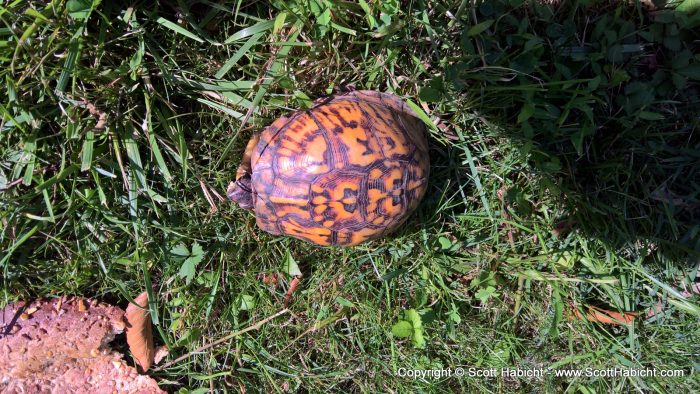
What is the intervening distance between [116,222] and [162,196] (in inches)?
8.6

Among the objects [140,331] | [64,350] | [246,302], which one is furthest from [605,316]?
[64,350]

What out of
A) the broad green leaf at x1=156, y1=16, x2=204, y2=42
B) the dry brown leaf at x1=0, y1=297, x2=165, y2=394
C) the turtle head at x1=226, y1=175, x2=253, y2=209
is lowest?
the dry brown leaf at x1=0, y1=297, x2=165, y2=394

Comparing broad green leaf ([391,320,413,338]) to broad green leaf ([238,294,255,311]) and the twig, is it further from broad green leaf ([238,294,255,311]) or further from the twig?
broad green leaf ([238,294,255,311])

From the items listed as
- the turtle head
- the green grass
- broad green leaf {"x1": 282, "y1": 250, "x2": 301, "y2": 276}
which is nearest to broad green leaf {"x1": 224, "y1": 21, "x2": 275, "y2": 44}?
the green grass

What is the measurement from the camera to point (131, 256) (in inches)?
77.8

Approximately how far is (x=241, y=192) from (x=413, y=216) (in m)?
0.77

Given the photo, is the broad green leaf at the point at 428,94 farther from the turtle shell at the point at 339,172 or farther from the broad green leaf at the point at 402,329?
the broad green leaf at the point at 402,329

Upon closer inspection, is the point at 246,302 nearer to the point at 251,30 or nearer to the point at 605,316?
the point at 251,30

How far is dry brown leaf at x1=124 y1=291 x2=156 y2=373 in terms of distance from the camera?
6.61 ft

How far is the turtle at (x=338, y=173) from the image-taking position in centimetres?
166

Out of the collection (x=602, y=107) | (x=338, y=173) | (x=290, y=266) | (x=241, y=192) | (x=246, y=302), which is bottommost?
(x=246, y=302)

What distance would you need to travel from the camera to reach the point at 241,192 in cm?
184

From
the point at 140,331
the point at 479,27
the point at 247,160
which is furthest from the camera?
the point at 140,331

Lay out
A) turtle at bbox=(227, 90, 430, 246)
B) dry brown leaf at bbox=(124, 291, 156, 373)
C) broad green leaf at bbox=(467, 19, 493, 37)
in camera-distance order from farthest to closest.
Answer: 1. dry brown leaf at bbox=(124, 291, 156, 373)
2. broad green leaf at bbox=(467, 19, 493, 37)
3. turtle at bbox=(227, 90, 430, 246)
